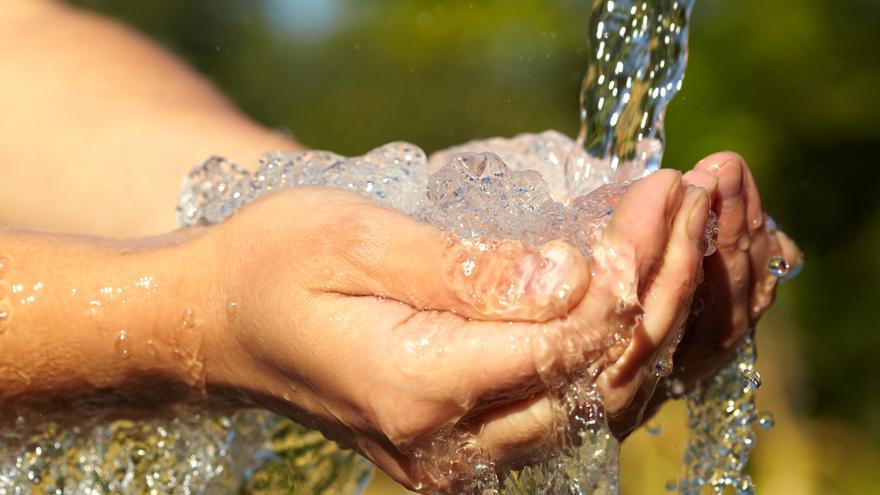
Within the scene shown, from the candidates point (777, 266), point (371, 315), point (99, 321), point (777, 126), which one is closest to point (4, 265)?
point (99, 321)

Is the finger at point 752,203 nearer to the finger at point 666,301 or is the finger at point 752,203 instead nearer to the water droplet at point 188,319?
the finger at point 666,301

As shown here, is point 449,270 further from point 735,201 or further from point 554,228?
point 735,201

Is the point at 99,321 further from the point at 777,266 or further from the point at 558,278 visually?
the point at 777,266

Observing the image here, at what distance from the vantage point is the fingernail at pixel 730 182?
106 cm

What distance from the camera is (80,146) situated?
1.65m

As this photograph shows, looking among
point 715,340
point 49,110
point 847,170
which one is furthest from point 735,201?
point 847,170

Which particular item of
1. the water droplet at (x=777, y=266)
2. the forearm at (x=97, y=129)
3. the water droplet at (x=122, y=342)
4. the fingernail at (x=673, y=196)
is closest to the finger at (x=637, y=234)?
the fingernail at (x=673, y=196)

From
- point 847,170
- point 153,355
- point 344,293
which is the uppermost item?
point 344,293

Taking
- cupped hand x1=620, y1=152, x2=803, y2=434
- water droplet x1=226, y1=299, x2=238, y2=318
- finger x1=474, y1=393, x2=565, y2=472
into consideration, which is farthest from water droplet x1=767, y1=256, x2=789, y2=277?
water droplet x1=226, y1=299, x2=238, y2=318

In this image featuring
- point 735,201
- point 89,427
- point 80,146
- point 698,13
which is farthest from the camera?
point 698,13

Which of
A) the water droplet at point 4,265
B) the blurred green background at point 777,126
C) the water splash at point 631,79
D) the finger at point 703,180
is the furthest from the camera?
the blurred green background at point 777,126

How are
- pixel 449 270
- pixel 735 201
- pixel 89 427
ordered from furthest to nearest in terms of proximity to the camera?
pixel 89 427
pixel 735 201
pixel 449 270

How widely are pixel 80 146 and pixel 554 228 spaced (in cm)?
96

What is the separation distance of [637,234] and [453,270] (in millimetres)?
141
